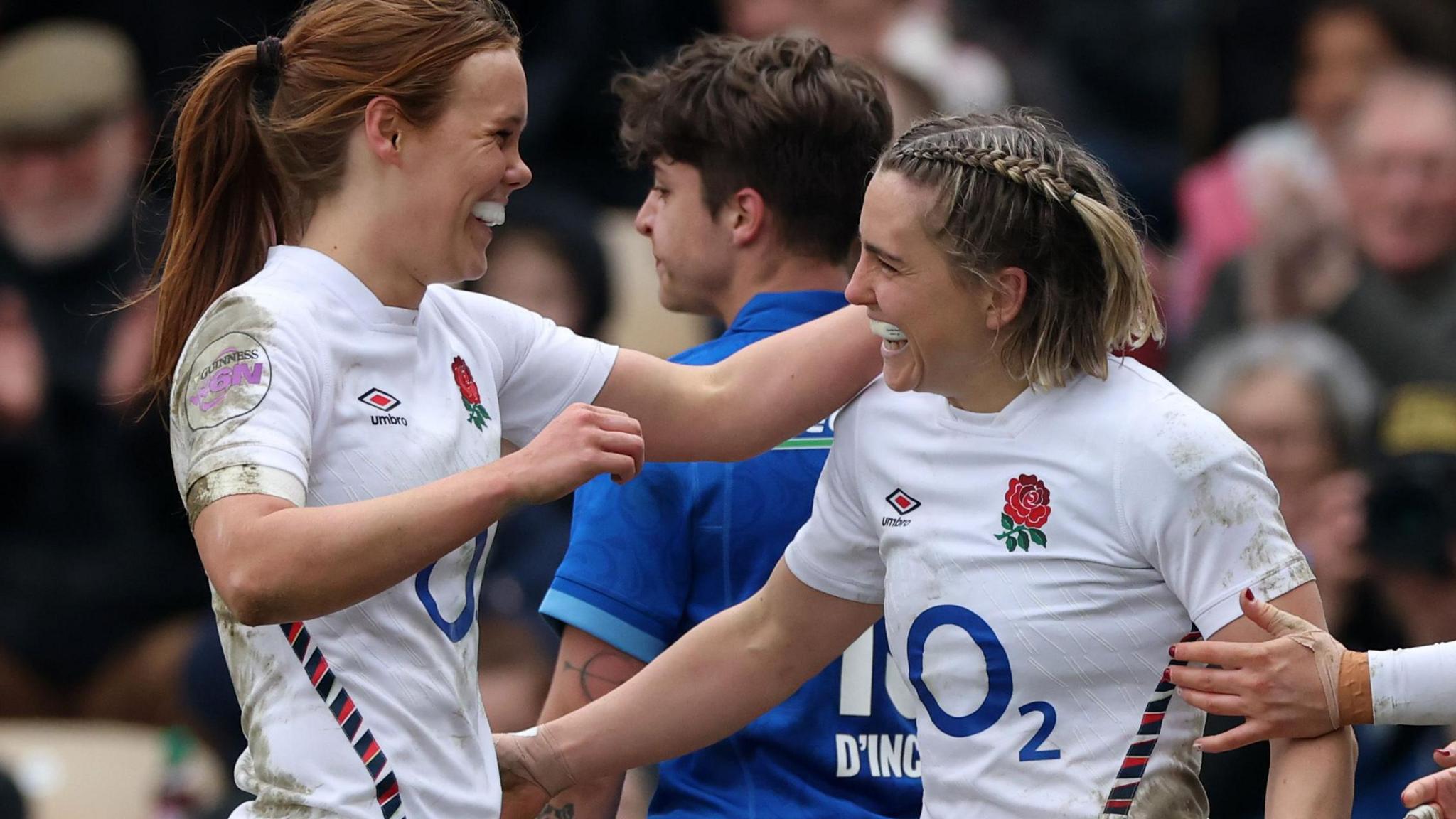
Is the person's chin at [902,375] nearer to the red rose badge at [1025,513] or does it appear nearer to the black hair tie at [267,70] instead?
the red rose badge at [1025,513]

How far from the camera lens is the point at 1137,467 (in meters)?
2.91

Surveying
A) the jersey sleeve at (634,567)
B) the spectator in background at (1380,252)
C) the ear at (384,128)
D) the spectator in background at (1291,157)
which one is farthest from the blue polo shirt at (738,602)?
the spectator in background at (1291,157)

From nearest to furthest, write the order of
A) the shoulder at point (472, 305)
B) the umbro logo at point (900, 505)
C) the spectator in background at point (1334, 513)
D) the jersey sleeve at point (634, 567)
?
the umbro logo at point (900, 505), the shoulder at point (472, 305), the jersey sleeve at point (634, 567), the spectator in background at point (1334, 513)

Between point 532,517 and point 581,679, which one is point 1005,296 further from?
point 532,517

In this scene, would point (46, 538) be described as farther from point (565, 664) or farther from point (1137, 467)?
point (1137, 467)

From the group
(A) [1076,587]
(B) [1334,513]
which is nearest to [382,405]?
(A) [1076,587]

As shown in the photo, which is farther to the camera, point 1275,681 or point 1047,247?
point 1047,247

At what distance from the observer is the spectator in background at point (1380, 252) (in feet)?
23.8

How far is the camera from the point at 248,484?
2.71m

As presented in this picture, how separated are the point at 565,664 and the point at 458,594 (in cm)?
74

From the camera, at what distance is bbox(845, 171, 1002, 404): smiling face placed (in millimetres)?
3078

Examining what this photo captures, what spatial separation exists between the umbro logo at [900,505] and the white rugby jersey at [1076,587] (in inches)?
0.5

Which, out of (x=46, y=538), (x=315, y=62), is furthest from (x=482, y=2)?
(x=46, y=538)

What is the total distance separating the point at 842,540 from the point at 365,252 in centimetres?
85
